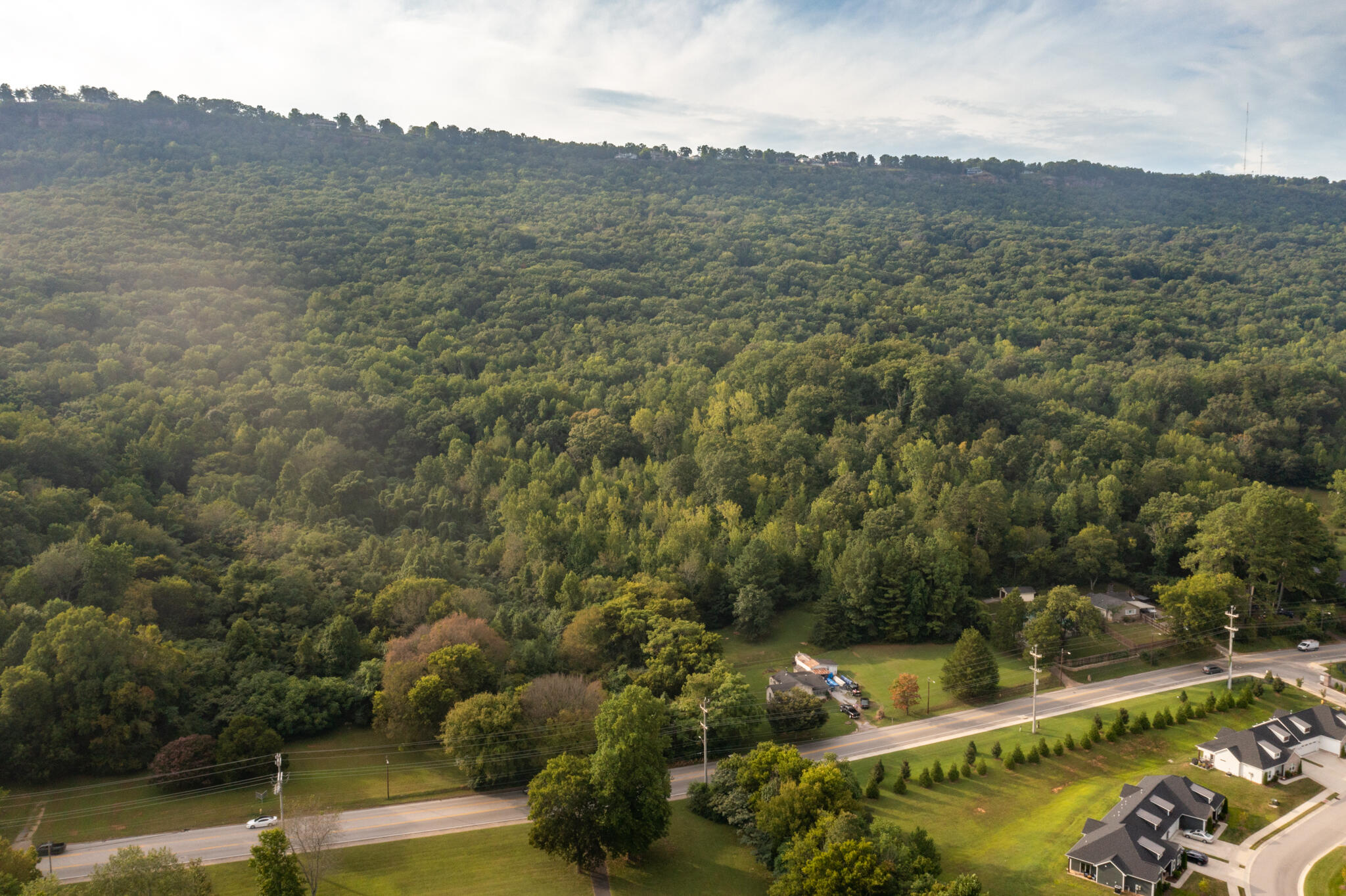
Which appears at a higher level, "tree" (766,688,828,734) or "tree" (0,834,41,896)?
"tree" (0,834,41,896)

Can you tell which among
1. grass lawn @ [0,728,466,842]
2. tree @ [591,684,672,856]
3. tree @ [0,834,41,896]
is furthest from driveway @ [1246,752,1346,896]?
tree @ [0,834,41,896]

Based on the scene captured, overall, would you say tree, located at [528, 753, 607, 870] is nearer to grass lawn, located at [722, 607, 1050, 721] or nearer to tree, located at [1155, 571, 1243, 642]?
grass lawn, located at [722, 607, 1050, 721]

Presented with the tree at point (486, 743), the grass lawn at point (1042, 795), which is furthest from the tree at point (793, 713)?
the tree at point (486, 743)

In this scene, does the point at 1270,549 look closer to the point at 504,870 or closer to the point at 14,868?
the point at 504,870

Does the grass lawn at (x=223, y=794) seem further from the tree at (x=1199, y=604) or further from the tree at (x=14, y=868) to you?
the tree at (x=1199, y=604)

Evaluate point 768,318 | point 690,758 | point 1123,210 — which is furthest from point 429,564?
point 1123,210

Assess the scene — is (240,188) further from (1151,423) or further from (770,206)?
(1151,423)

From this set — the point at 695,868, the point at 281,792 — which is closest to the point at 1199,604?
the point at 695,868
